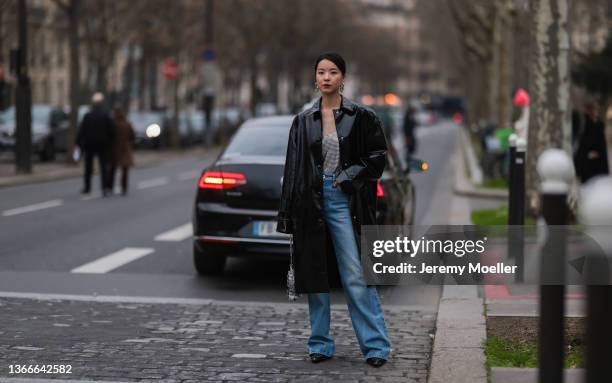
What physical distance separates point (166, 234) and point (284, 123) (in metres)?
3.78

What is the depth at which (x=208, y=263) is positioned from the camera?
10.6m

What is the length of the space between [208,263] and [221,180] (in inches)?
35.2

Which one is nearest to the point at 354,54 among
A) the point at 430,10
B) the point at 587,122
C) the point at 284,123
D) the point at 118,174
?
the point at 430,10

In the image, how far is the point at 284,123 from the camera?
437 inches

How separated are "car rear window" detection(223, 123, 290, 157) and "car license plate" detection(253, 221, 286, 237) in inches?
28.5

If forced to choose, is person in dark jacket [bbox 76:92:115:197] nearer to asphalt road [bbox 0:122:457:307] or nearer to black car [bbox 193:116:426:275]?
asphalt road [bbox 0:122:457:307]

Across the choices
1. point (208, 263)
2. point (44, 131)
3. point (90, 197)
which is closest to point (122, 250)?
point (208, 263)

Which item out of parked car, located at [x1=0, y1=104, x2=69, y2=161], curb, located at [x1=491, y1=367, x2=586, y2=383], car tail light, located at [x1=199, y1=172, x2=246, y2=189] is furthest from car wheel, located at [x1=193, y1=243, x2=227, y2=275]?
parked car, located at [x1=0, y1=104, x2=69, y2=161]

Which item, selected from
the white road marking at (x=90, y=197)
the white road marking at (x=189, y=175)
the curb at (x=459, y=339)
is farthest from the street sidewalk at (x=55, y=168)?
the curb at (x=459, y=339)

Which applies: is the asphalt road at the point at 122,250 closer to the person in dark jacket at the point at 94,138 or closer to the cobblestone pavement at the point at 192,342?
the person in dark jacket at the point at 94,138

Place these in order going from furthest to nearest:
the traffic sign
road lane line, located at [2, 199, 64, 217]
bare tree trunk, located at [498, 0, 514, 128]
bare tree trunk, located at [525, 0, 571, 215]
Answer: the traffic sign → bare tree trunk, located at [498, 0, 514, 128] → road lane line, located at [2, 199, 64, 217] → bare tree trunk, located at [525, 0, 571, 215]

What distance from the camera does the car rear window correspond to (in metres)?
10.5

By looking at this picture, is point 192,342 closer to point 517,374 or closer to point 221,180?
point 517,374

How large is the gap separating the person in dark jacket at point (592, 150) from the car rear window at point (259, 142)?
306 inches
